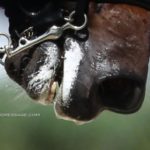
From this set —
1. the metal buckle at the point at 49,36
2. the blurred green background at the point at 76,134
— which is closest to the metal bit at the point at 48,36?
the metal buckle at the point at 49,36

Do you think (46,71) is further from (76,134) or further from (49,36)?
(76,134)

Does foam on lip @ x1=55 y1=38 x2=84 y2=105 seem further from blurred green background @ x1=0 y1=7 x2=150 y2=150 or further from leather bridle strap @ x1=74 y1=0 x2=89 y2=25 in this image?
blurred green background @ x1=0 y1=7 x2=150 y2=150

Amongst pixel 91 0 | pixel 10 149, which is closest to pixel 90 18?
pixel 91 0

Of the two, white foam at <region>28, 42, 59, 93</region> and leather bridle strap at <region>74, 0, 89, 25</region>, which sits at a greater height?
leather bridle strap at <region>74, 0, 89, 25</region>

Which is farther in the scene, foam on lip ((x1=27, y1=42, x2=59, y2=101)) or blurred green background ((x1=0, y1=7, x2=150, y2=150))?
blurred green background ((x1=0, y1=7, x2=150, y2=150))

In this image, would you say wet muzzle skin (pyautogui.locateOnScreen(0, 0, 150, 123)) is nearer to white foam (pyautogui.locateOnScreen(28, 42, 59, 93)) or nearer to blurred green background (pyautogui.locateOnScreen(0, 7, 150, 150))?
white foam (pyautogui.locateOnScreen(28, 42, 59, 93))

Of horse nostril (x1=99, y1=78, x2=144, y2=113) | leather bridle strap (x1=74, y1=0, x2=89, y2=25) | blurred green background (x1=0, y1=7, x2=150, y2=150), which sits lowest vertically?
blurred green background (x1=0, y1=7, x2=150, y2=150)

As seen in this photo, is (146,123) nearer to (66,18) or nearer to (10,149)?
(10,149)

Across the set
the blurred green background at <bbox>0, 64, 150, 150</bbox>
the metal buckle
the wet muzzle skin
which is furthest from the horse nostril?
the blurred green background at <bbox>0, 64, 150, 150</bbox>
